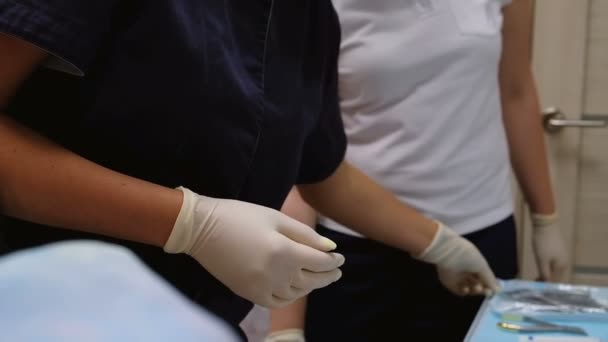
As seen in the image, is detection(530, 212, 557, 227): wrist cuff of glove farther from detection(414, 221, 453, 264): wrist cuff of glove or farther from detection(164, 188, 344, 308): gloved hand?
detection(164, 188, 344, 308): gloved hand

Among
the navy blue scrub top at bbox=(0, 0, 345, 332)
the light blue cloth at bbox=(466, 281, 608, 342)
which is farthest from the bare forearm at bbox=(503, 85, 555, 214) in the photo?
the navy blue scrub top at bbox=(0, 0, 345, 332)

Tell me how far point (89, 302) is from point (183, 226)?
407 millimetres

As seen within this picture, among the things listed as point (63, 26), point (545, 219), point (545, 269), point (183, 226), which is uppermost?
point (63, 26)

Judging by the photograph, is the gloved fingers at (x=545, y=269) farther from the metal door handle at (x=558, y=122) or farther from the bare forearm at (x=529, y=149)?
the metal door handle at (x=558, y=122)

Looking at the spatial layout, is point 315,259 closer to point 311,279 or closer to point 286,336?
point 311,279

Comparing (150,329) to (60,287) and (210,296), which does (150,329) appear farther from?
(210,296)

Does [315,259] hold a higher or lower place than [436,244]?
higher

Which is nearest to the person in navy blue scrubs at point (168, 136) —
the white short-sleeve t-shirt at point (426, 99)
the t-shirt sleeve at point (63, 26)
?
the t-shirt sleeve at point (63, 26)

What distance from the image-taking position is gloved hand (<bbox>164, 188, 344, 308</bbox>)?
0.64 metres

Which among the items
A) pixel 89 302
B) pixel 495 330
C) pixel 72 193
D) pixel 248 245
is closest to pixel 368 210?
pixel 495 330

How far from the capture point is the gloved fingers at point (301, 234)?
0.69m

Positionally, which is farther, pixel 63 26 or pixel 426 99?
pixel 426 99

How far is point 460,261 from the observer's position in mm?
1088

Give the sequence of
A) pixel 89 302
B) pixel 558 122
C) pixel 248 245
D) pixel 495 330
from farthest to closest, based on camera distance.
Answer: pixel 558 122
pixel 495 330
pixel 248 245
pixel 89 302
